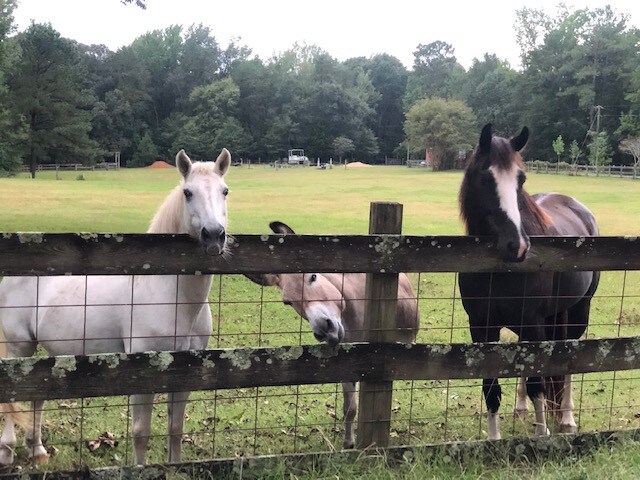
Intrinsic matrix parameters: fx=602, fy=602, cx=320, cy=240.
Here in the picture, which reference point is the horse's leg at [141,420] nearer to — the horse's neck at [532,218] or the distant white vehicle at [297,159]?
the horse's neck at [532,218]

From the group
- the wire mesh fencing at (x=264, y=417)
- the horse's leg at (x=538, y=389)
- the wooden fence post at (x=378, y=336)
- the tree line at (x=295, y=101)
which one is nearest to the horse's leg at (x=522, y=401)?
the wire mesh fencing at (x=264, y=417)

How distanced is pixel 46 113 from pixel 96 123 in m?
17.6

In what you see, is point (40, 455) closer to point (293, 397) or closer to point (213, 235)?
point (213, 235)

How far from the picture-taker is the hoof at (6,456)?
14.1 ft

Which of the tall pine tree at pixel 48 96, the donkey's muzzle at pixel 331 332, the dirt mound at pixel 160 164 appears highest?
the tall pine tree at pixel 48 96

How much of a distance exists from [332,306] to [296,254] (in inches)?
53.5

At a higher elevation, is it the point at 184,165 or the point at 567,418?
the point at 184,165

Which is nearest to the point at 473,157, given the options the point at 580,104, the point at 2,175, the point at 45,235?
the point at 45,235

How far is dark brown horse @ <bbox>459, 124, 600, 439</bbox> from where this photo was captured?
431 centimetres

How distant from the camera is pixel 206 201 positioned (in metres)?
3.64

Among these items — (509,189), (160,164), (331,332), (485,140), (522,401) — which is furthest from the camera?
(160,164)

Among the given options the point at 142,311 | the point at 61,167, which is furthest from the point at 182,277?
the point at 61,167

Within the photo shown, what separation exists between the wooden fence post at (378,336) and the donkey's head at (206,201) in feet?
3.19

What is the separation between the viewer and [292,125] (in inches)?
3880
